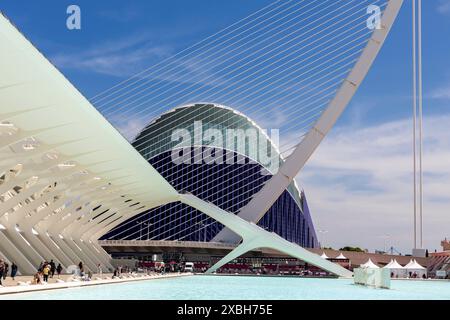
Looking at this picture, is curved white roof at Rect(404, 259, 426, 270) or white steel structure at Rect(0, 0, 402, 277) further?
curved white roof at Rect(404, 259, 426, 270)

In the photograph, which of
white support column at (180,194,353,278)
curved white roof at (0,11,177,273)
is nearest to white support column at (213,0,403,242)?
white support column at (180,194,353,278)

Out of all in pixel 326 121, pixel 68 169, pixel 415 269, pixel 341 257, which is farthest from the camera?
pixel 341 257

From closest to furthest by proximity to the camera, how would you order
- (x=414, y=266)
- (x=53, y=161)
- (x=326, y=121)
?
1. (x=53, y=161)
2. (x=326, y=121)
3. (x=414, y=266)

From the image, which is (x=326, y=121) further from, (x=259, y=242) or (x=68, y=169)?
(x=68, y=169)

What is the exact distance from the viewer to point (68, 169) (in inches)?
1146

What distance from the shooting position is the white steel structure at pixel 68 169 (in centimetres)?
1719

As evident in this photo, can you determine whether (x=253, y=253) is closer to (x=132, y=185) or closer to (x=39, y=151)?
(x=132, y=185)

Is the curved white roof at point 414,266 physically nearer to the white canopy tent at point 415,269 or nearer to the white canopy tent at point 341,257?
the white canopy tent at point 415,269

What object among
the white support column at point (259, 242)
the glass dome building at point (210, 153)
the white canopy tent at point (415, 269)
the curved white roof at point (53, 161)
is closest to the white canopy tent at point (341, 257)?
the white canopy tent at point (415, 269)

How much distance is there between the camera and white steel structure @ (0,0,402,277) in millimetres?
17188

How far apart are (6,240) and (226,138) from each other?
190ft

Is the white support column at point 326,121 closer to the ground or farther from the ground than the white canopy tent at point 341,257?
farther from the ground

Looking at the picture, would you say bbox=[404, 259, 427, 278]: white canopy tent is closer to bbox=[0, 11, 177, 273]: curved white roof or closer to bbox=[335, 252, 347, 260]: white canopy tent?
bbox=[335, 252, 347, 260]: white canopy tent

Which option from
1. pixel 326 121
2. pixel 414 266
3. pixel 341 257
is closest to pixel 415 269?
pixel 414 266
